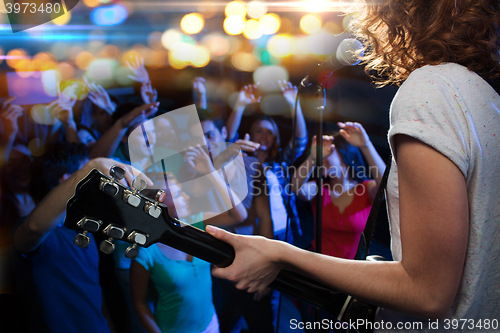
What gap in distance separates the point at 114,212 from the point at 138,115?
1455 millimetres

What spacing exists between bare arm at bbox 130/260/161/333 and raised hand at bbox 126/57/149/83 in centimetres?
137

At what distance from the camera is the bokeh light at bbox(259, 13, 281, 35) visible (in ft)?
7.28

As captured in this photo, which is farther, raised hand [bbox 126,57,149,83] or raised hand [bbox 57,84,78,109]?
raised hand [bbox 126,57,149,83]

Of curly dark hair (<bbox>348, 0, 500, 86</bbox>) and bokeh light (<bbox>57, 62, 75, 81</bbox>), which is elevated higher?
curly dark hair (<bbox>348, 0, 500, 86</bbox>)

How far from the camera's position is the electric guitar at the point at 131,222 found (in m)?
0.65

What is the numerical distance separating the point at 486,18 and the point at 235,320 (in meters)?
2.14

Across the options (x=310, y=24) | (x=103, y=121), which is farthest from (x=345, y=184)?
(x=103, y=121)

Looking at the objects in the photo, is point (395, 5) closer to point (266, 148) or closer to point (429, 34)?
point (429, 34)

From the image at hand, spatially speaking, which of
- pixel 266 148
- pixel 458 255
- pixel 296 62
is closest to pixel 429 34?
pixel 458 255

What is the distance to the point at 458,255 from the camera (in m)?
0.45

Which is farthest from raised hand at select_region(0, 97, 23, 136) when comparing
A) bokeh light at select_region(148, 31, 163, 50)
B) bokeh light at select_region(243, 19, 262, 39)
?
bokeh light at select_region(243, 19, 262, 39)

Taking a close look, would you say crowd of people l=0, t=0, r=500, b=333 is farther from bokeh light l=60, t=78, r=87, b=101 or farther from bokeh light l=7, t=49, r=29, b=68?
bokeh light l=7, t=49, r=29, b=68

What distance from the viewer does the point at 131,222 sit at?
702 millimetres

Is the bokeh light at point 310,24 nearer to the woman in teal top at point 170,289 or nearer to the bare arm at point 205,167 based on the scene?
the bare arm at point 205,167
